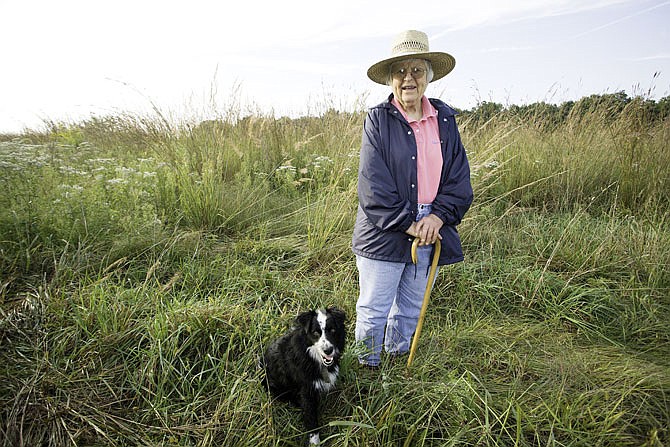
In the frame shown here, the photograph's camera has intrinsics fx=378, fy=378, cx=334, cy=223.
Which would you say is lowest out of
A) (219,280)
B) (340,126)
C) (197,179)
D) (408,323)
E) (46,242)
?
(408,323)

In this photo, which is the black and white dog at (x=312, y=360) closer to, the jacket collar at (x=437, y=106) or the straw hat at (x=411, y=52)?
the jacket collar at (x=437, y=106)

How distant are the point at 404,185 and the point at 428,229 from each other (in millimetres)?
289

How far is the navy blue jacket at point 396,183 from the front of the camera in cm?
213

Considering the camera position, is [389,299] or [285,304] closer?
[389,299]

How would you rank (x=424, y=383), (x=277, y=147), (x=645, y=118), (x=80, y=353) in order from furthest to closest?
(x=277, y=147) < (x=645, y=118) < (x=80, y=353) < (x=424, y=383)

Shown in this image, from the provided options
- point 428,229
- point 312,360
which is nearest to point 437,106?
point 428,229

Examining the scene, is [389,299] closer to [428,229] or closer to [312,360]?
[428,229]

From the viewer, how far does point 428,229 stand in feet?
6.96

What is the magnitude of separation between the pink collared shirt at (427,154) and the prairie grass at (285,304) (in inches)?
40.5

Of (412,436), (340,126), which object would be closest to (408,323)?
(412,436)

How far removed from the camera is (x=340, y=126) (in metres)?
5.65

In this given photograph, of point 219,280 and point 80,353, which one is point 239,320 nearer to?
point 219,280

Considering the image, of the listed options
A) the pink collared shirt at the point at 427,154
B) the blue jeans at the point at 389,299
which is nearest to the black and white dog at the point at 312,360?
the blue jeans at the point at 389,299

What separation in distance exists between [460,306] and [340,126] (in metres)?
3.50
